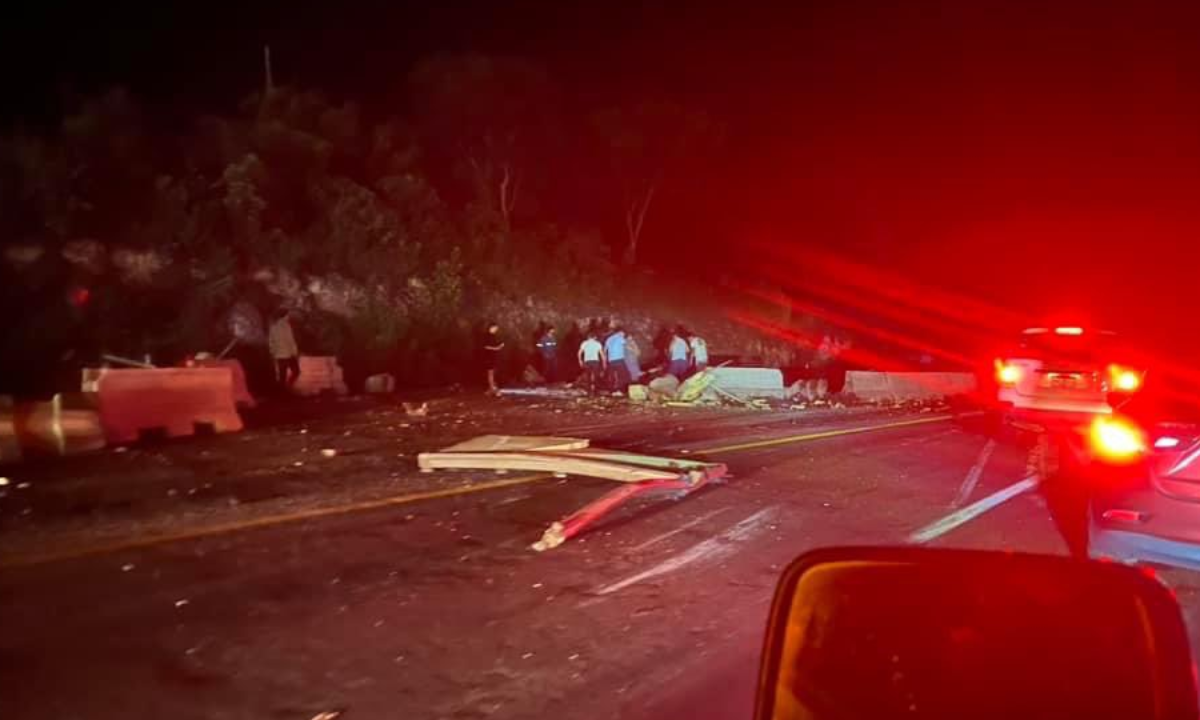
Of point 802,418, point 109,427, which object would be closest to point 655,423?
point 802,418

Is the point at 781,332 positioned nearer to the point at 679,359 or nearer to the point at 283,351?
the point at 679,359

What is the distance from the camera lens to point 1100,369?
1471 centimetres

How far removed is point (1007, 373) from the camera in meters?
15.6

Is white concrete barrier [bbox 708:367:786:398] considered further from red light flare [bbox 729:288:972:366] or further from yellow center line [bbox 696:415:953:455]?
red light flare [bbox 729:288:972:366]

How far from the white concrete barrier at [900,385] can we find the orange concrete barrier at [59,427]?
17084mm

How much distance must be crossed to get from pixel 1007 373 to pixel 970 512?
600cm

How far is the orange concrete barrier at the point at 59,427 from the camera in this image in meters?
13.6

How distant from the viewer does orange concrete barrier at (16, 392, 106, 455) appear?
535 inches

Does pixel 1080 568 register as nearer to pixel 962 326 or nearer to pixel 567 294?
pixel 567 294

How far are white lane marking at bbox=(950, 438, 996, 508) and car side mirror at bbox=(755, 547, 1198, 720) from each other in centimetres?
857

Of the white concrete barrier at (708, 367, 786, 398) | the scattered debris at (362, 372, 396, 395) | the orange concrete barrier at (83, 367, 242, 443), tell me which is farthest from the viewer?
the white concrete barrier at (708, 367, 786, 398)

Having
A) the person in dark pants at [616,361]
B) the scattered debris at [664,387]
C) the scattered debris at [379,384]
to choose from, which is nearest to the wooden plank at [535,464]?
the scattered debris at [379,384]

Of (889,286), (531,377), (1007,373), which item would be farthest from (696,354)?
(889,286)

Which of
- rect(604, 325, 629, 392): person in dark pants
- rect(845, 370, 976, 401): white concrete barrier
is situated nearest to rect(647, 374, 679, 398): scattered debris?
rect(604, 325, 629, 392): person in dark pants
